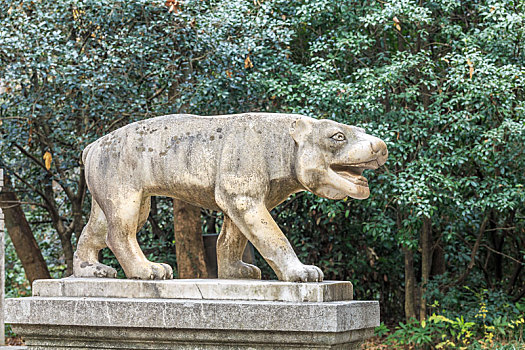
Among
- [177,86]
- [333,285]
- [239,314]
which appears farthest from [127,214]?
[177,86]

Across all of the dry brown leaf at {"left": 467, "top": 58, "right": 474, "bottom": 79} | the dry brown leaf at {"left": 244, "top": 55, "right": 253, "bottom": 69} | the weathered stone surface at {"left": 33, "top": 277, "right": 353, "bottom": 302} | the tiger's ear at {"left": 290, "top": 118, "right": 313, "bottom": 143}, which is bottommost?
the weathered stone surface at {"left": 33, "top": 277, "right": 353, "bottom": 302}

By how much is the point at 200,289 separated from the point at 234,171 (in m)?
0.71

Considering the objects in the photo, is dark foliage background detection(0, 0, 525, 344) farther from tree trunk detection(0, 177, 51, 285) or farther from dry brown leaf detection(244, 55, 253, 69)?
tree trunk detection(0, 177, 51, 285)

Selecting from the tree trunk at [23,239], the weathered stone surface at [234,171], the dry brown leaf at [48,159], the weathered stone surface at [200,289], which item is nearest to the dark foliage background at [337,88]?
the dry brown leaf at [48,159]

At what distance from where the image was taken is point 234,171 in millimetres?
4410

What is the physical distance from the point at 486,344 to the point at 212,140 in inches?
196

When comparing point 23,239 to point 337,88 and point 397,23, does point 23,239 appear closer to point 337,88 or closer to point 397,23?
point 337,88

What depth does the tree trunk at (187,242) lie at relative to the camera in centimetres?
898

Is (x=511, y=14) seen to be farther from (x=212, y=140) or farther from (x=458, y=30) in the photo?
(x=212, y=140)

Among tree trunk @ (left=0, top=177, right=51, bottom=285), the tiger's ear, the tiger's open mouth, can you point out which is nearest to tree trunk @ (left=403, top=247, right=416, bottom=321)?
tree trunk @ (left=0, top=177, right=51, bottom=285)

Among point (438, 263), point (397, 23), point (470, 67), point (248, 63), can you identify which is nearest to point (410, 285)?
point (438, 263)

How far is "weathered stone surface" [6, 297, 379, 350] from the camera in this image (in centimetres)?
406

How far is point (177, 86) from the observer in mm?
8734

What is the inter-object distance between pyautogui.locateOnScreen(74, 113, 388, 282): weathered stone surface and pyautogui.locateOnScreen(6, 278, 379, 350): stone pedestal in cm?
18
